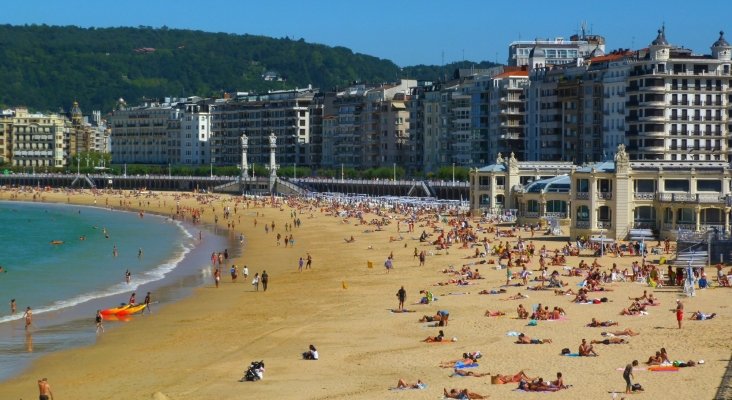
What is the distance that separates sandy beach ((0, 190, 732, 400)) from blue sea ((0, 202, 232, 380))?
5.10ft

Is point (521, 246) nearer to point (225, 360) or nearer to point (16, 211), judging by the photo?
point (225, 360)

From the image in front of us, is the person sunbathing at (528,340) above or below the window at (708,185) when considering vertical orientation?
below

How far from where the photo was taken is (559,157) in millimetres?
99938

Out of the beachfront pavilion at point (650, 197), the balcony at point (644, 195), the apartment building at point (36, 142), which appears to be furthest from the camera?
the apartment building at point (36, 142)

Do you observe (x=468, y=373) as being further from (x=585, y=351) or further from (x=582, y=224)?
(x=582, y=224)

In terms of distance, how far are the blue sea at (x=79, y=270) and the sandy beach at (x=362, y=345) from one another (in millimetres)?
1554

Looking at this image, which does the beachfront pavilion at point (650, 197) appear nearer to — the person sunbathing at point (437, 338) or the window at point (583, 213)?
the window at point (583, 213)

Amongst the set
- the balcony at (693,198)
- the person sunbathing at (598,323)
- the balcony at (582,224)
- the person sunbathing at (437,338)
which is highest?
the balcony at (693,198)

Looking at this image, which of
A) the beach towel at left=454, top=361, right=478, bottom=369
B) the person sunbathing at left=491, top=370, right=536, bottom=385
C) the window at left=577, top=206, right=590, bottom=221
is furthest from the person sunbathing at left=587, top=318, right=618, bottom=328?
the window at left=577, top=206, right=590, bottom=221

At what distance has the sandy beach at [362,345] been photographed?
2592 centimetres

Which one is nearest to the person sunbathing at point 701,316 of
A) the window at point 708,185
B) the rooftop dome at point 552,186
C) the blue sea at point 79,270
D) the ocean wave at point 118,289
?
the blue sea at point 79,270

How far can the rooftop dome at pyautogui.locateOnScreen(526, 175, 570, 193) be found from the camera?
6738 cm

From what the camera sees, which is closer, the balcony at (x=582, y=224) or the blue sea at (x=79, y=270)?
the blue sea at (x=79, y=270)

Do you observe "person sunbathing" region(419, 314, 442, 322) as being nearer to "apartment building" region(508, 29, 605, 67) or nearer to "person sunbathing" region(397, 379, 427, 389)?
"person sunbathing" region(397, 379, 427, 389)
